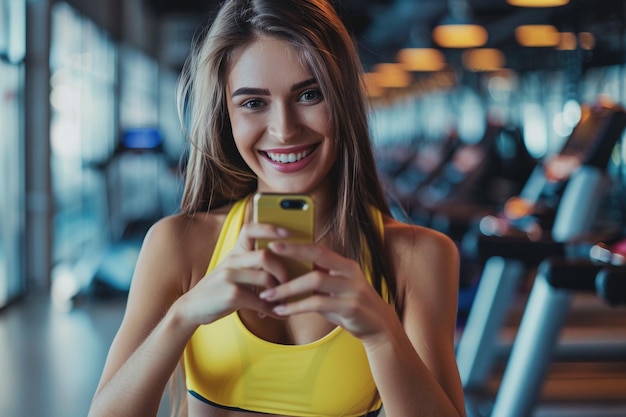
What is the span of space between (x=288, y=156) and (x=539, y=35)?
7.77 meters

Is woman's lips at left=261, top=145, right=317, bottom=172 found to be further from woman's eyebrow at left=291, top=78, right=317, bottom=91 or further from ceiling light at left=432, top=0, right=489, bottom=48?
ceiling light at left=432, top=0, right=489, bottom=48

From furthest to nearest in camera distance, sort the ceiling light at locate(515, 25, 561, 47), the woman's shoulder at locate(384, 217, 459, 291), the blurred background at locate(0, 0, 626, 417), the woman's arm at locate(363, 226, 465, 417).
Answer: the ceiling light at locate(515, 25, 561, 47), the blurred background at locate(0, 0, 626, 417), the woman's shoulder at locate(384, 217, 459, 291), the woman's arm at locate(363, 226, 465, 417)

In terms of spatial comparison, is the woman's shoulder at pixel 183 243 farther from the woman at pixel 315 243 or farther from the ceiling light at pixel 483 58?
the ceiling light at pixel 483 58

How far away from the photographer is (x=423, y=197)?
10.9 m

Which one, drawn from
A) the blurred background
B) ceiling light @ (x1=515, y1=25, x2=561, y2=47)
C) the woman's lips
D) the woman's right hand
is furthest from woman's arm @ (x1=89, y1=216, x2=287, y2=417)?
ceiling light @ (x1=515, y1=25, x2=561, y2=47)

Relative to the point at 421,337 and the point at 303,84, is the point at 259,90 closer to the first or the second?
the point at 303,84

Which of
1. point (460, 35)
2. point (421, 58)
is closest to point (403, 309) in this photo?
point (460, 35)

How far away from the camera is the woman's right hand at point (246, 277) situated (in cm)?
111

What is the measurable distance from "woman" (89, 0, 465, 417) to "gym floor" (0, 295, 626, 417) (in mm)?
2281

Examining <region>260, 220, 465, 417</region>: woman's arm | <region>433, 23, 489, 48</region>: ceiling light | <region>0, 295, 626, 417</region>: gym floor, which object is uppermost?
<region>433, 23, 489, 48</region>: ceiling light

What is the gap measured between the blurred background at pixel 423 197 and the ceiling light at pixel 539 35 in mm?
23

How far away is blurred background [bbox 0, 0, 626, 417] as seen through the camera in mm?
3793

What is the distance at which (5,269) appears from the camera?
6758 millimetres

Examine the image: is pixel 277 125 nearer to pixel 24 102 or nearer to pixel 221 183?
pixel 221 183
